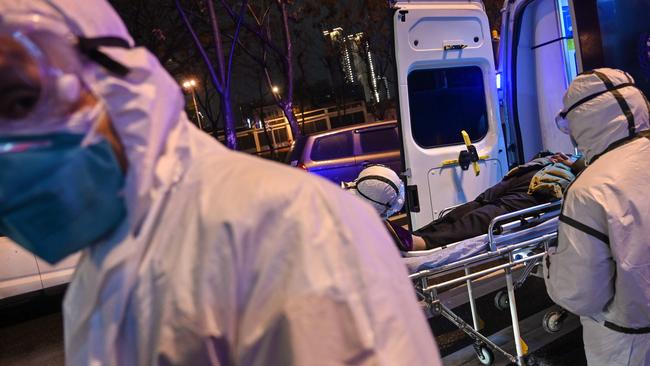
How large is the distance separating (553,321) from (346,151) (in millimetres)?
5505

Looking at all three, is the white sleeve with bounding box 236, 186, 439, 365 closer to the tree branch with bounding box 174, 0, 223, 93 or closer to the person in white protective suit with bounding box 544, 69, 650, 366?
the person in white protective suit with bounding box 544, 69, 650, 366

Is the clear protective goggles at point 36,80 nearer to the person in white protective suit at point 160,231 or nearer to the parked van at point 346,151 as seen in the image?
the person in white protective suit at point 160,231

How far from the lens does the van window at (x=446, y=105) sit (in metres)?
4.21

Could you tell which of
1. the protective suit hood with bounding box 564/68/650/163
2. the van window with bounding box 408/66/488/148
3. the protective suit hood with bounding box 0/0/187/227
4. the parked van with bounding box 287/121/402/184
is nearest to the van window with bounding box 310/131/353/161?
the parked van with bounding box 287/121/402/184

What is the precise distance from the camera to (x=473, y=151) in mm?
4121

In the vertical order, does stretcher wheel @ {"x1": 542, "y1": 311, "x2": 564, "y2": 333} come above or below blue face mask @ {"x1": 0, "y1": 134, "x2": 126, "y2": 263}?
below

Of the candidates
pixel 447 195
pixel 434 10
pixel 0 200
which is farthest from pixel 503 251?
pixel 0 200

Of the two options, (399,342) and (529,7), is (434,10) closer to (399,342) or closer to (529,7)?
(529,7)

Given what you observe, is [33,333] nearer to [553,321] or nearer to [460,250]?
[460,250]

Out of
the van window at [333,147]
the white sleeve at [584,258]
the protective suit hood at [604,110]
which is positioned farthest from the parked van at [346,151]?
the white sleeve at [584,258]

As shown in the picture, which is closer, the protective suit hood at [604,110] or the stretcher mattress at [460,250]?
the protective suit hood at [604,110]

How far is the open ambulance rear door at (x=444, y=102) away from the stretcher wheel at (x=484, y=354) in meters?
1.17

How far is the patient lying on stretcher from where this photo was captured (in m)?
3.27

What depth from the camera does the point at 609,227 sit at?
1898 millimetres
